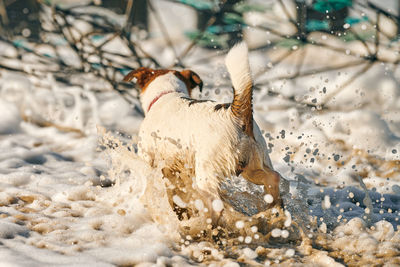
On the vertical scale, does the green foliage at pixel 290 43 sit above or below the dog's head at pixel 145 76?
above

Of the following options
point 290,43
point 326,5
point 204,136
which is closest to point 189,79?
point 204,136

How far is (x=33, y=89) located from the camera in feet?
23.5

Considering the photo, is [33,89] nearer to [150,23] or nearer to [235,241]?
[150,23]

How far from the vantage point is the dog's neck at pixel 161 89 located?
3334mm

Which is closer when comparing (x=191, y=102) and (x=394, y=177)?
(x=191, y=102)

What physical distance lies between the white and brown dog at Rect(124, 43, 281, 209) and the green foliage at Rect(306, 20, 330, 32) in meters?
3.79

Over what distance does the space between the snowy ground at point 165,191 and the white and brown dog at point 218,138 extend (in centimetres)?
17

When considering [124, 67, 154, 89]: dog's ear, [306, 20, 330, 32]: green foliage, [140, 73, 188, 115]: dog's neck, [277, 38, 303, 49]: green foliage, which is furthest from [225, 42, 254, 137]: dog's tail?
[277, 38, 303, 49]: green foliage

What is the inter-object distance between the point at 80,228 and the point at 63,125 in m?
3.99

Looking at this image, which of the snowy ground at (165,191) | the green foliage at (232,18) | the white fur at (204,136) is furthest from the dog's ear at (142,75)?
the green foliage at (232,18)

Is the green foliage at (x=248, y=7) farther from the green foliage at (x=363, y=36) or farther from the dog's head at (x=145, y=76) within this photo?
the dog's head at (x=145, y=76)

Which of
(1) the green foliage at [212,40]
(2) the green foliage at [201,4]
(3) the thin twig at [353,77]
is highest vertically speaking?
(2) the green foliage at [201,4]

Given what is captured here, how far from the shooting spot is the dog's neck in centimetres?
333

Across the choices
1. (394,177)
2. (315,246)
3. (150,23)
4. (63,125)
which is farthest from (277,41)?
(315,246)
